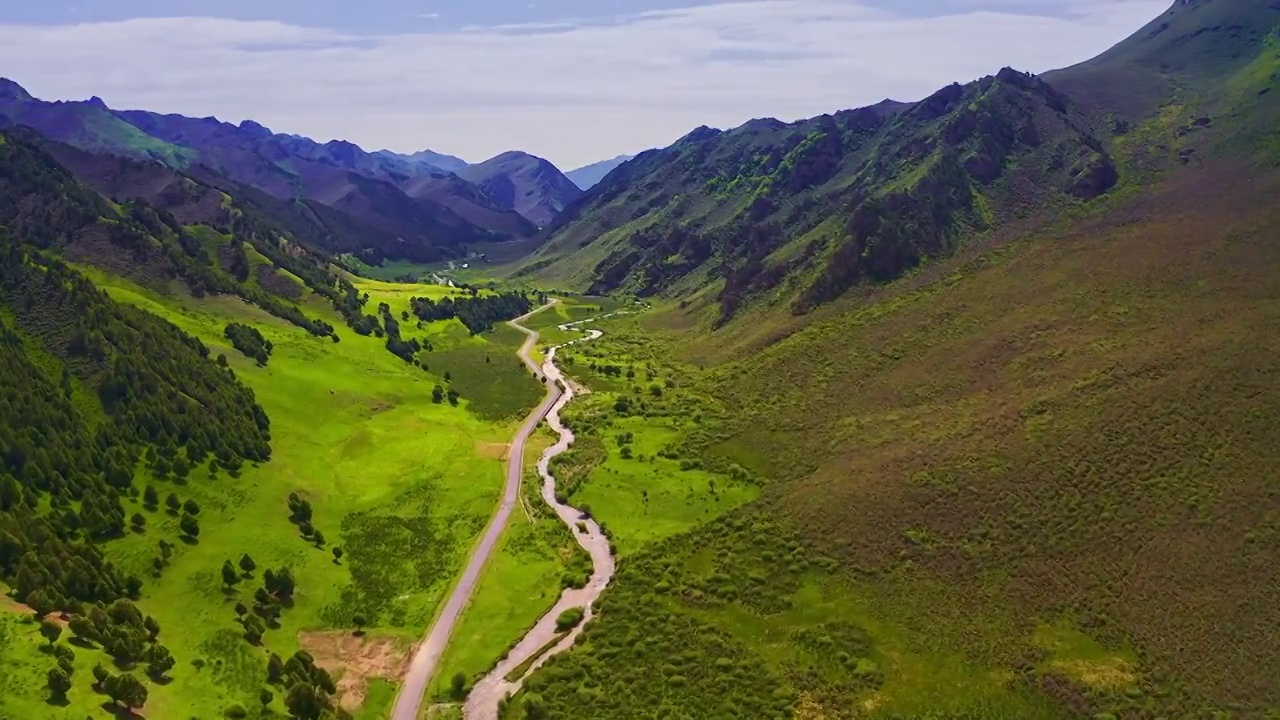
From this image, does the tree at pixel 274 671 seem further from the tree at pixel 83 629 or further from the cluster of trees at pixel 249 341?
the cluster of trees at pixel 249 341

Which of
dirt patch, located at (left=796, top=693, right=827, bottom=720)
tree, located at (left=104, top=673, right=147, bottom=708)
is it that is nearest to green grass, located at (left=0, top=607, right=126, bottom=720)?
tree, located at (left=104, top=673, right=147, bottom=708)

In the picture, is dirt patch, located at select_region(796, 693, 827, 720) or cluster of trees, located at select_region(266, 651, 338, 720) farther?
dirt patch, located at select_region(796, 693, 827, 720)

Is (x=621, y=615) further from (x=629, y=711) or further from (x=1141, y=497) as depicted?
(x=1141, y=497)

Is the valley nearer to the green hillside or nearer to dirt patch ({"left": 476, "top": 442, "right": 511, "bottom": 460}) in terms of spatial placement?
the green hillside

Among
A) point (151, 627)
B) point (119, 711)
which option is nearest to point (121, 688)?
point (119, 711)

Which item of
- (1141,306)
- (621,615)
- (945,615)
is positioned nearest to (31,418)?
(621,615)

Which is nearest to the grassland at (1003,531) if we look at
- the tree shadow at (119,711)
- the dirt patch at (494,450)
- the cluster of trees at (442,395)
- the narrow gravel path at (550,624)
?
the narrow gravel path at (550,624)
